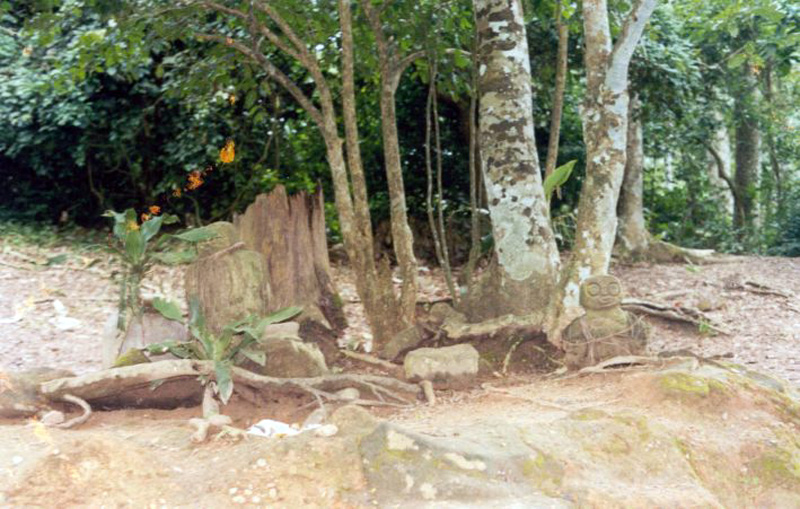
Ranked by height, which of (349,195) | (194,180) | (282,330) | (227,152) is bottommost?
(282,330)

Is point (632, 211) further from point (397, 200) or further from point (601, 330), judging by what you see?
point (601, 330)

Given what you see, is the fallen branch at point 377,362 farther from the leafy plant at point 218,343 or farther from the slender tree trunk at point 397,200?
the leafy plant at point 218,343

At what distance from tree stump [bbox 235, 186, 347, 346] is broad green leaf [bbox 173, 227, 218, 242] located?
1.77ft

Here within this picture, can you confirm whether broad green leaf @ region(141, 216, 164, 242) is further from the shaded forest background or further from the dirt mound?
the shaded forest background

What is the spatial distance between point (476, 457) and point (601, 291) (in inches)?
75.9

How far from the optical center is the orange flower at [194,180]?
35.1ft

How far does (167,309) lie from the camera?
15.8 ft

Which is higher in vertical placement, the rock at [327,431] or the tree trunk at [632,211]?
the tree trunk at [632,211]

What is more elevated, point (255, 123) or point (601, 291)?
point (255, 123)

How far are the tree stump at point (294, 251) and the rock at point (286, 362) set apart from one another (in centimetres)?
77

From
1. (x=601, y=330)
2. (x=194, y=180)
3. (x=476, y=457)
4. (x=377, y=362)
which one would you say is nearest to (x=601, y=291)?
(x=601, y=330)

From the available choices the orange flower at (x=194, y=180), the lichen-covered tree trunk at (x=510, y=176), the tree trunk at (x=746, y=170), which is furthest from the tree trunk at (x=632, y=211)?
the orange flower at (x=194, y=180)

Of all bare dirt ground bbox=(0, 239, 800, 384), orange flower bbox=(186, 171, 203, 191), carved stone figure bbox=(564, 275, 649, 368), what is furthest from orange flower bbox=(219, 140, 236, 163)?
carved stone figure bbox=(564, 275, 649, 368)

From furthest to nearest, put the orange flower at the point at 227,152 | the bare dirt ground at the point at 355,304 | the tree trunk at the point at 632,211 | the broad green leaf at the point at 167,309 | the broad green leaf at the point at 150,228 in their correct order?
the orange flower at the point at 227,152
the tree trunk at the point at 632,211
the bare dirt ground at the point at 355,304
the broad green leaf at the point at 150,228
the broad green leaf at the point at 167,309
